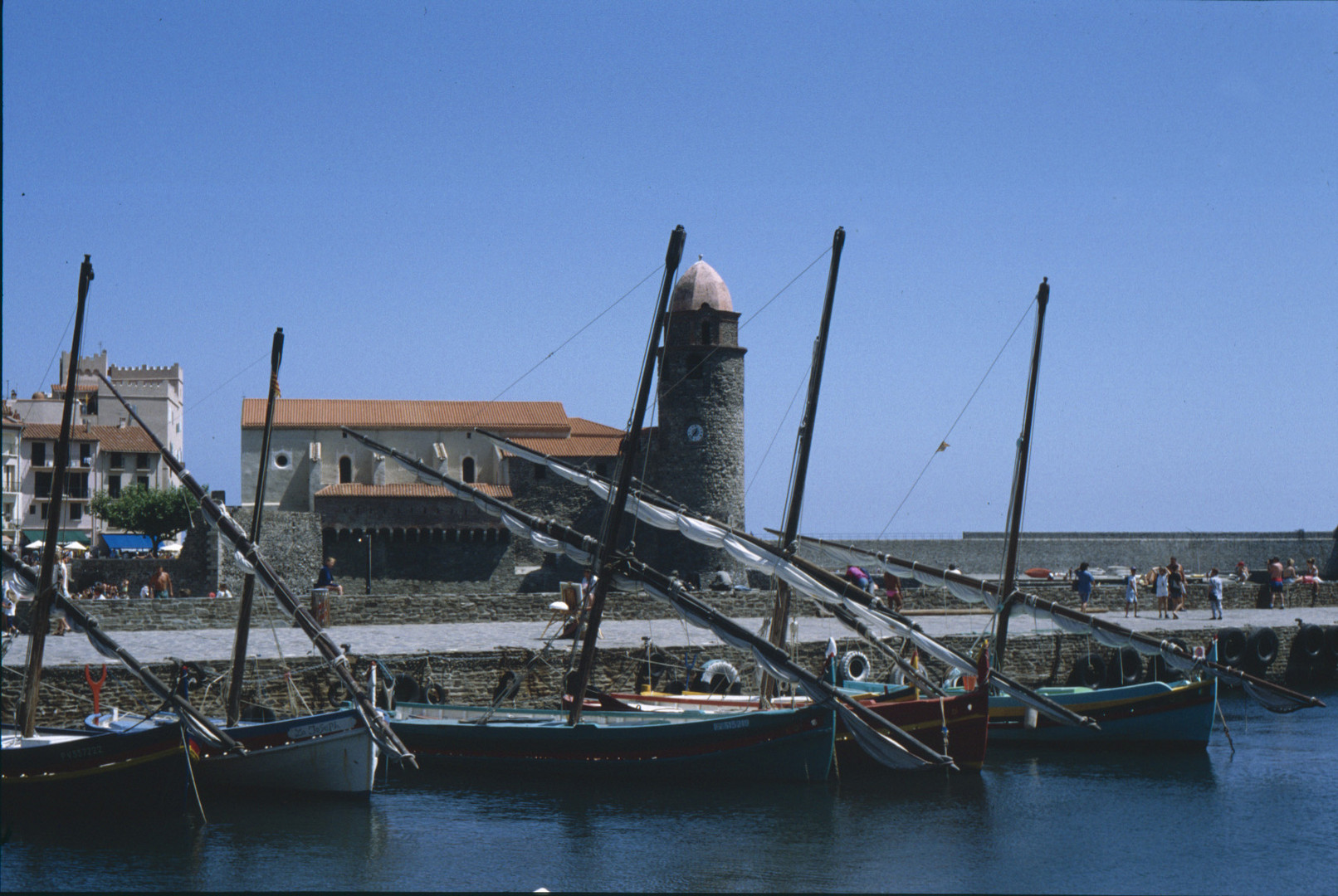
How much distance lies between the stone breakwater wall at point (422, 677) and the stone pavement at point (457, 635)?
1.28ft

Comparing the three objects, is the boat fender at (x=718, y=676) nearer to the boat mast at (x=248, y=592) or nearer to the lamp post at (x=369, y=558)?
the boat mast at (x=248, y=592)

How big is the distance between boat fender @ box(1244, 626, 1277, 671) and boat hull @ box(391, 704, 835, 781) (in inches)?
625

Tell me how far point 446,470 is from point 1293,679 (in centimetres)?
3611

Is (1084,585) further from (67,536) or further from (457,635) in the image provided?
(67,536)

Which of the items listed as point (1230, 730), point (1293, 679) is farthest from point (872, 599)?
point (1293, 679)

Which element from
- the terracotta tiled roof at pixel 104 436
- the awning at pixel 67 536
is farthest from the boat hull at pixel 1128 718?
the terracotta tiled roof at pixel 104 436

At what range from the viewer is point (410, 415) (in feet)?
189

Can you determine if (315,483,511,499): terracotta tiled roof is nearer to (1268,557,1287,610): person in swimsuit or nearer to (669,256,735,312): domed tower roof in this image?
(669,256,735,312): domed tower roof

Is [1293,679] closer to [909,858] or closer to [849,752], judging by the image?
[849,752]

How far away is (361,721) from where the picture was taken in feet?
51.1

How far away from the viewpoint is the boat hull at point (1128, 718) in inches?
803

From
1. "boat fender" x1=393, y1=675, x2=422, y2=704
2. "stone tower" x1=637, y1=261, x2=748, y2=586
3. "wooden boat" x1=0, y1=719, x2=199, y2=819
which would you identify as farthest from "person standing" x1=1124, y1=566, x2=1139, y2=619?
"wooden boat" x1=0, y1=719, x2=199, y2=819

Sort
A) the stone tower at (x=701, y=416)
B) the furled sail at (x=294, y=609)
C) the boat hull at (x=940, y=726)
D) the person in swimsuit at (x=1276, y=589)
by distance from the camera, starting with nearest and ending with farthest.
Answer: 1. the furled sail at (x=294, y=609)
2. the boat hull at (x=940, y=726)
3. the person in swimsuit at (x=1276, y=589)
4. the stone tower at (x=701, y=416)

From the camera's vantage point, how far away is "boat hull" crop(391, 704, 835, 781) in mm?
16875
